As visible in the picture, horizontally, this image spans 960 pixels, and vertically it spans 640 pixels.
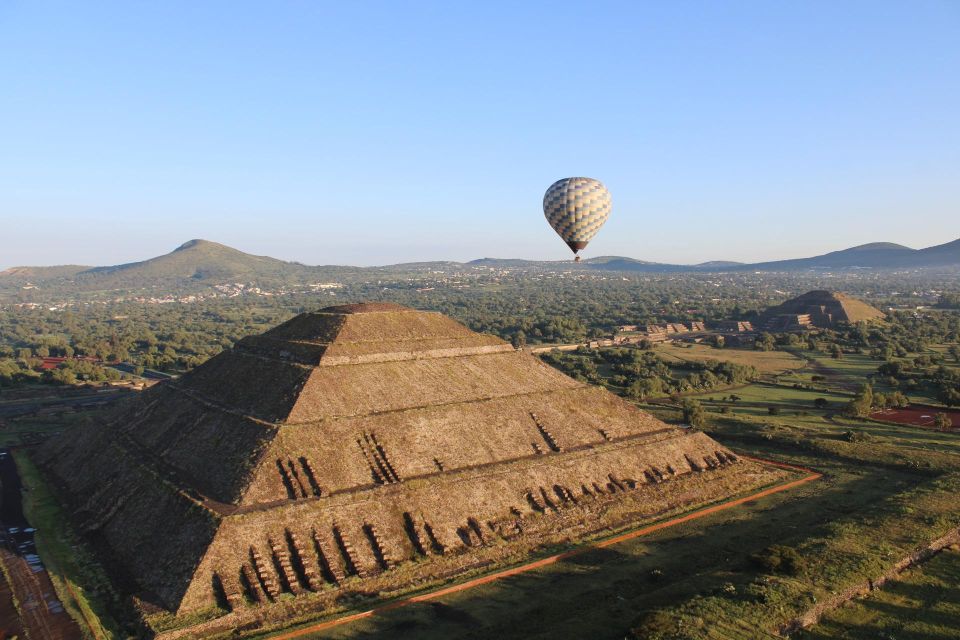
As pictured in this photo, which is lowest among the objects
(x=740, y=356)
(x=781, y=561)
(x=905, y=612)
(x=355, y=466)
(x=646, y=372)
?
(x=740, y=356)

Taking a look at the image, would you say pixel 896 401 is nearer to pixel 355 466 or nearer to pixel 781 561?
pixel 781 561

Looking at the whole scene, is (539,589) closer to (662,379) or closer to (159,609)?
(159,609)

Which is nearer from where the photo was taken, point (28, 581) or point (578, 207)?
point (28, 581)

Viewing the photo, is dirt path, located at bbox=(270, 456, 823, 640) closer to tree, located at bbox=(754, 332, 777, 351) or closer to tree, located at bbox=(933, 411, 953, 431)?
tree, located at bbox=(933, 411, 953, 431)

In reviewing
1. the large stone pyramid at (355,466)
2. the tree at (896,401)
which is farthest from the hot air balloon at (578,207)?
the tree at (896,401)

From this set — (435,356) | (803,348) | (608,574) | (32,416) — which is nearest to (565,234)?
(435,356)

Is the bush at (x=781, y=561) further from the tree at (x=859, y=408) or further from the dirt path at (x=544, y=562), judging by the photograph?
the tree at (x=859, y=408)

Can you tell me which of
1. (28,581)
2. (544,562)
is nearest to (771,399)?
(544,562)
